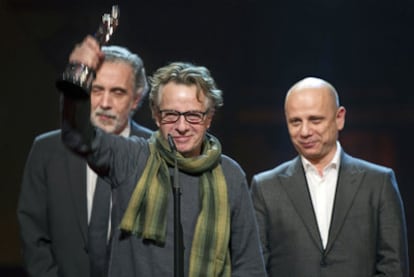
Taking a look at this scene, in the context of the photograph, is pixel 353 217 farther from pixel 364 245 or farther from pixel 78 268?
pixel 78 268

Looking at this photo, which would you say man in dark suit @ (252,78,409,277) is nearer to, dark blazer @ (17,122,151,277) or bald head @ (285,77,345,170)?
bald head @ (285,77,345,170)

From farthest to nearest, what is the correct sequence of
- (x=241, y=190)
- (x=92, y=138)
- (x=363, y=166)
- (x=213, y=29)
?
(x=213, y=29) < (x=363, y=166) < (x=241, y=190) < (x=92, y=138)

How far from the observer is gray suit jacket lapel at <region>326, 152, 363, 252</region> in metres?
2.95

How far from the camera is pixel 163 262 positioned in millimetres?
2291

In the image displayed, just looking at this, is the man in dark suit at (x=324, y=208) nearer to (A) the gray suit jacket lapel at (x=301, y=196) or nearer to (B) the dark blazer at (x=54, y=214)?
(A) the gray suit jacket lapel at (x=301, y=196)

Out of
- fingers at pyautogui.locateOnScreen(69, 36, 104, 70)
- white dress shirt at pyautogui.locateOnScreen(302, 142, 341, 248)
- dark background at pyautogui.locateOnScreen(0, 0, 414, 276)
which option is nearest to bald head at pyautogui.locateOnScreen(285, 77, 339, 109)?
white dress shirt at pyautogui.locateOnScreen(302, 142, 341, 248)

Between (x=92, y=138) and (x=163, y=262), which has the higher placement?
(x=92, y=138)

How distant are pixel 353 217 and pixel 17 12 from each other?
7.21 ft

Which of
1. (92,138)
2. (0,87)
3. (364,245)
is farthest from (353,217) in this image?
(0,87)

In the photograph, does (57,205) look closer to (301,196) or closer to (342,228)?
(301,196)

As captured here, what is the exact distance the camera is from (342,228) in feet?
9.67

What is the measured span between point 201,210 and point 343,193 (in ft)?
2.62

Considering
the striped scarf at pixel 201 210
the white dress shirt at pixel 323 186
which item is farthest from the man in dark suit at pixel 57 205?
the white dress shirt at pixel 323 186

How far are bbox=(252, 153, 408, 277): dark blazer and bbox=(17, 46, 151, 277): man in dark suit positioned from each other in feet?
2.13
